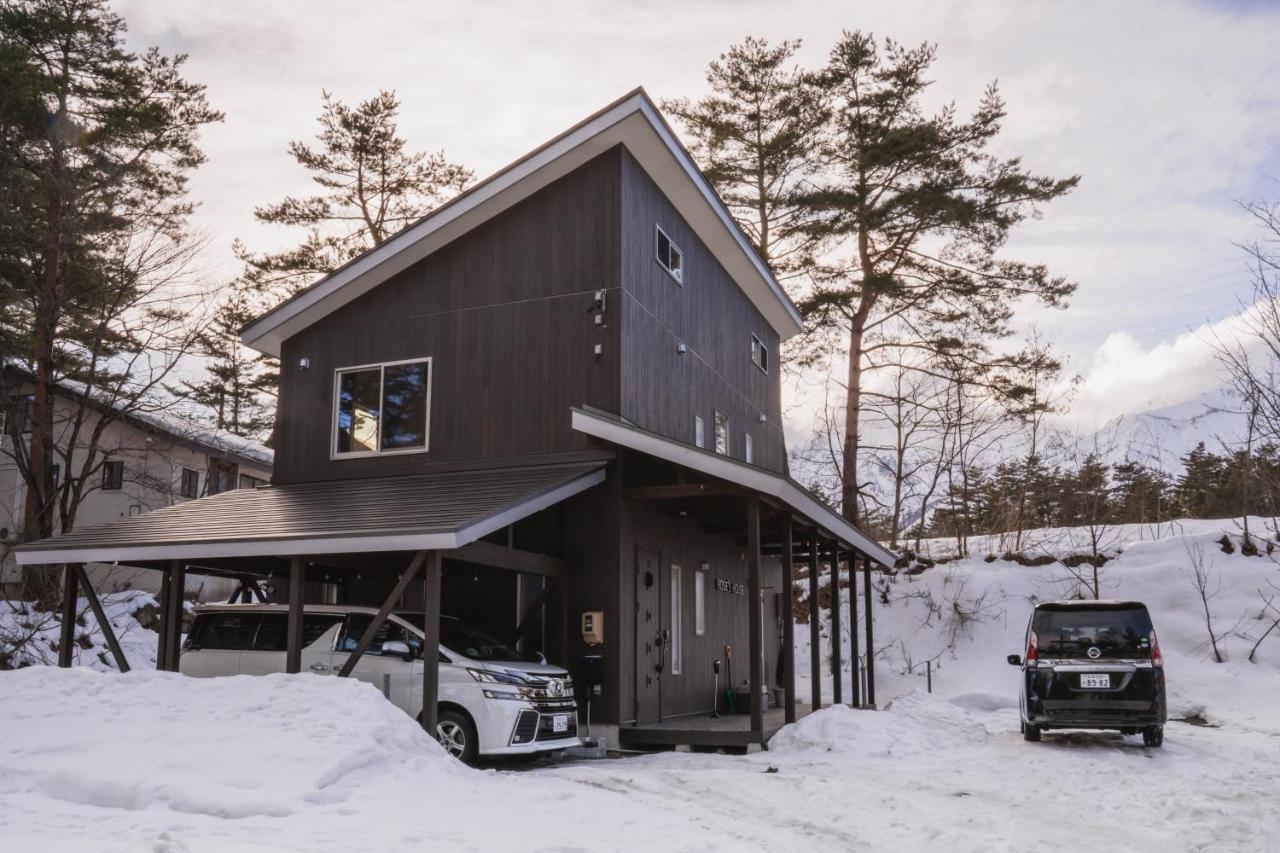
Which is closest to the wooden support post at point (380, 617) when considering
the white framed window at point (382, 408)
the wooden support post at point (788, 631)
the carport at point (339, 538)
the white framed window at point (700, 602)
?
the carport at point (339, 538)

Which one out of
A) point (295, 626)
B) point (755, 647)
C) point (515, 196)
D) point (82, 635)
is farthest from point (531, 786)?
point (82, 635)

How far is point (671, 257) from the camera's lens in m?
16.8

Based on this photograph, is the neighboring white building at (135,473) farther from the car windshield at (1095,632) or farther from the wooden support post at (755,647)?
the car windshield at (1095,632)

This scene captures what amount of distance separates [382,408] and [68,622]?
5014 mm

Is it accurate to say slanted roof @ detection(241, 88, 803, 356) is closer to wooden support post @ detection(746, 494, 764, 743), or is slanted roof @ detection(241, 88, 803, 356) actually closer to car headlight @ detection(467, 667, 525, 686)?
wooden support post @ detection(746, 494, 764, 743)

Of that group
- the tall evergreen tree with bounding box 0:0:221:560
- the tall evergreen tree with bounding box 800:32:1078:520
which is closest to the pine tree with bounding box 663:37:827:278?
the tall evergreen tree with bounding box 800:32:1078:520

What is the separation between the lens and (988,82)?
2638 centimetres

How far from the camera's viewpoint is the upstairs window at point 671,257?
16.3 m

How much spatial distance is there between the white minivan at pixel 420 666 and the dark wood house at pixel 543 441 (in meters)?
0.76

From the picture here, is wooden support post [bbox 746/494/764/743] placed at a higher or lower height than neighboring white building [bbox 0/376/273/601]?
lower

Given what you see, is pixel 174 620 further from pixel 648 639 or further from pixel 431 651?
pixel 648 639

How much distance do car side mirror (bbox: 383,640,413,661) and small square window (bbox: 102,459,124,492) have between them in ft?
Answer: 63.7

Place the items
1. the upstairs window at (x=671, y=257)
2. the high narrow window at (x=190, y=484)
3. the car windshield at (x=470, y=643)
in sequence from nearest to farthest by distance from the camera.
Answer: the car windshield at (x=470, y=643)
the upstairs window at (x=671, y=257)
the high narrow window at (x=190, y=484)

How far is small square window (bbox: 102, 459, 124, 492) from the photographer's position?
27.4 meters
